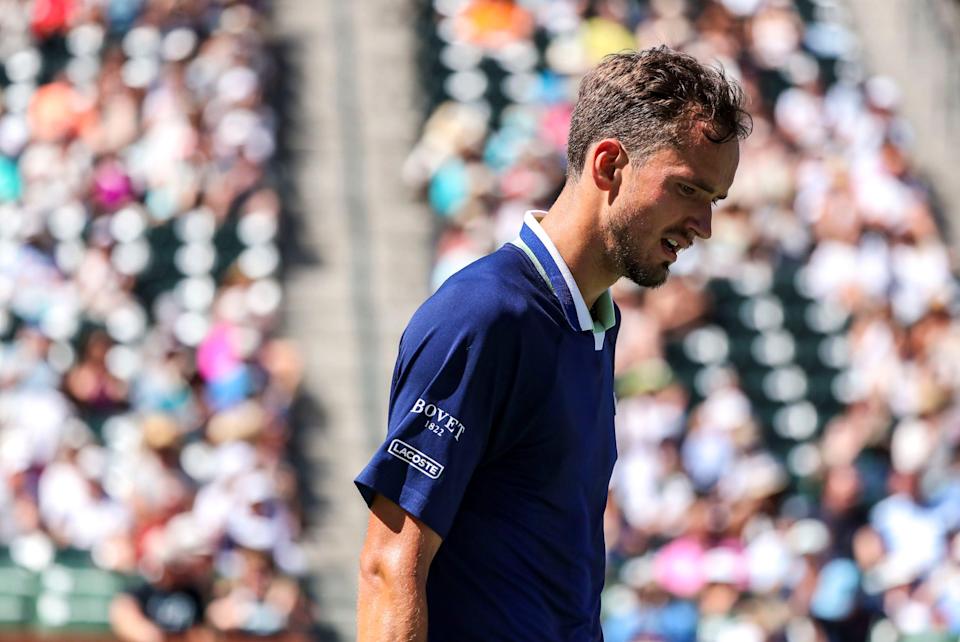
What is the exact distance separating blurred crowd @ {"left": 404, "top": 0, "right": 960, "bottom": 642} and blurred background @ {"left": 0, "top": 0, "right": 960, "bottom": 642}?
0.08ft

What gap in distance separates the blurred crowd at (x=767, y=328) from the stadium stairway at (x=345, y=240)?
0.38 meters

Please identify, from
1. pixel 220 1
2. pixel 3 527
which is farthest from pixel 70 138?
pixel 3 527

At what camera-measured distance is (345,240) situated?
39.8ft

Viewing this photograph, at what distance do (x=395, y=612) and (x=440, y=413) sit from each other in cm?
31

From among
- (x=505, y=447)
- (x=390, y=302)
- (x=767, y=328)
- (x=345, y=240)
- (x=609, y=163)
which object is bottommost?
(x=767, y=328)

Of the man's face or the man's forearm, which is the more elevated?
the man's face

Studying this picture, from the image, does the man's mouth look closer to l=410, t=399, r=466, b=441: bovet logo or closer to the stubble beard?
the stubble beard

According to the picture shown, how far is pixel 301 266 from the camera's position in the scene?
39.0ft

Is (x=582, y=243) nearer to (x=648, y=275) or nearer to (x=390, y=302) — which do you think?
(x=648, y=275)

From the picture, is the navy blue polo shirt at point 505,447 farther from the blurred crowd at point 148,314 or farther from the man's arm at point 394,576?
the blurred crowd at point 148,314

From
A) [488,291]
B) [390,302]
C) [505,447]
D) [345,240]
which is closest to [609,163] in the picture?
[488,291]

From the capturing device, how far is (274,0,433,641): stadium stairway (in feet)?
35.9

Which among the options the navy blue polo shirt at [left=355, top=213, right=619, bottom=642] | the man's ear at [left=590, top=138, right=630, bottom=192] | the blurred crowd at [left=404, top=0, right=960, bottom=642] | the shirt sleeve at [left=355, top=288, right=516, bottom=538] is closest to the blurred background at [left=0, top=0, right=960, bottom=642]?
the blurred crowd at [left=404, top=0, right=960, bottom=642]

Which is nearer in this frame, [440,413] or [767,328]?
[440,413]
